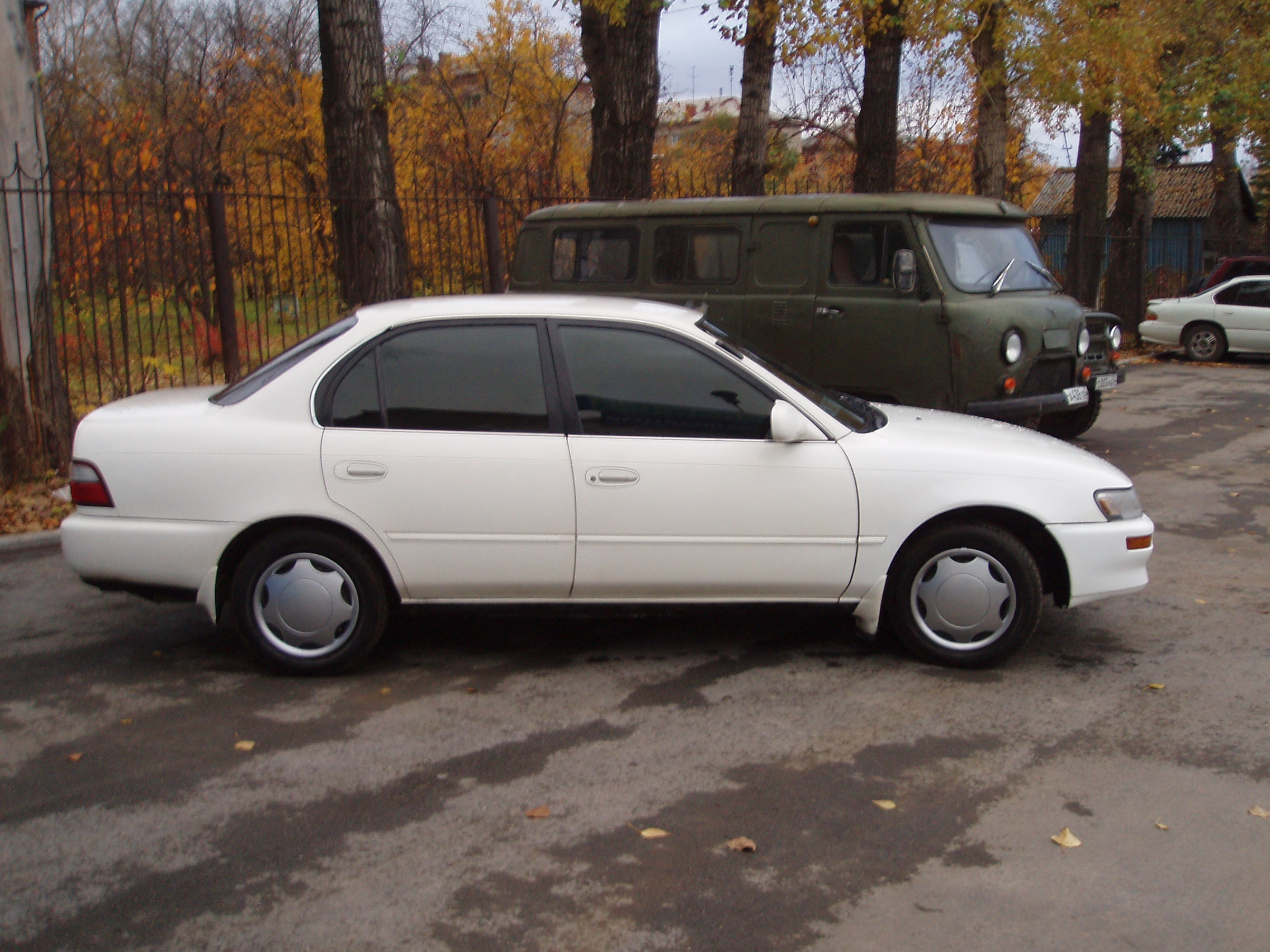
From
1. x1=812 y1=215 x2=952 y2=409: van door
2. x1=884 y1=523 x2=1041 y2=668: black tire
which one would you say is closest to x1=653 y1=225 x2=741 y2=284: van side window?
x1=812 y1=215 x2=952 y2=409: van door

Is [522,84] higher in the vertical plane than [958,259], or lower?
higher

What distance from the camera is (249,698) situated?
5.07 meters

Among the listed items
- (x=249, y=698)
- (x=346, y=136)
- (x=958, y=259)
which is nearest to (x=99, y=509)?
(x=249, y=698)

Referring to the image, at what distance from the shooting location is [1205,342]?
67.4 feet

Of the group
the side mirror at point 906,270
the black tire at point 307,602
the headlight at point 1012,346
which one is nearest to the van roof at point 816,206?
the side mirror at point 906,270

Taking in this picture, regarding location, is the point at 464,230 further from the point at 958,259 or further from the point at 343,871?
the point at 343,871

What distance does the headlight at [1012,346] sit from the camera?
30.6ft

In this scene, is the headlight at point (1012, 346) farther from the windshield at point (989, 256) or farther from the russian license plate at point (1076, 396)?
the russian license plate at point (1076, 396)

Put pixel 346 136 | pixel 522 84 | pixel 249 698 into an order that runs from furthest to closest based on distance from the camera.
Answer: pixel 522 84 → pixel 346 136 → pixel 249 698

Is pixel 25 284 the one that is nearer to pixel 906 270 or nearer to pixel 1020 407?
pixel 906 270

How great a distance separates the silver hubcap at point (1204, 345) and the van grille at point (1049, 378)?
1203 cm

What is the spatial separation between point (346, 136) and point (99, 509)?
823 cm

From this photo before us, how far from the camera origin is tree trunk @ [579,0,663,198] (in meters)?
13.4

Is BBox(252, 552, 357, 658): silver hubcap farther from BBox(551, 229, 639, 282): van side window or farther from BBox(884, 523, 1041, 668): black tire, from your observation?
BBox(551, 229, 639, 282): van side window
